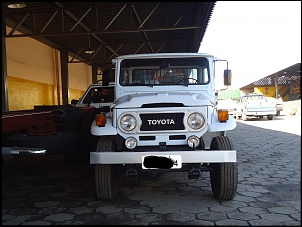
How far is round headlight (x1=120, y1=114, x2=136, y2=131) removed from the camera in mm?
3814

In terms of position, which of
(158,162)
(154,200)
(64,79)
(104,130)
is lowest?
(154,200)

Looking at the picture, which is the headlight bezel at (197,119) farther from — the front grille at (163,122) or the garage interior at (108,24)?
the garage interior at (108,24)

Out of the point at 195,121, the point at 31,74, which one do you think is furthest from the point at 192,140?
the point at 31,74

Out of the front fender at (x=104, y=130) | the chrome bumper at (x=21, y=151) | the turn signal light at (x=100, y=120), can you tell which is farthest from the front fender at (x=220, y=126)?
the chrome bumper at (x=21, y=151)

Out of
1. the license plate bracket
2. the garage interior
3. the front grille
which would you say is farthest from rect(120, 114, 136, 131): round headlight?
the garage interior

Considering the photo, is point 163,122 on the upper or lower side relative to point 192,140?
upper

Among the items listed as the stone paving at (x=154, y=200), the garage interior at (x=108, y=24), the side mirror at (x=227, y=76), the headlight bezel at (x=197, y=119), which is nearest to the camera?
the stone paving at (x=154, y=200)

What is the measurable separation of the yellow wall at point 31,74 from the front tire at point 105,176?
32.2 ft

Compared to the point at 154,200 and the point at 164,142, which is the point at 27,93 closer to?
the point at 154,200

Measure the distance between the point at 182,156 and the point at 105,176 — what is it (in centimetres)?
103

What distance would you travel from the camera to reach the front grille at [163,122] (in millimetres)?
3818

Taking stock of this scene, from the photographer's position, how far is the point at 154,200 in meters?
4.03

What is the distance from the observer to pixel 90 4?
1012cm

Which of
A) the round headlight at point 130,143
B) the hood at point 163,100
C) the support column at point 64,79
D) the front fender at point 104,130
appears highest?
the support column at point 64,79
